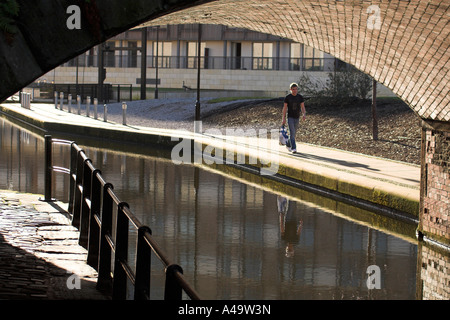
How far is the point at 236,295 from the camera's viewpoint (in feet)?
28.0

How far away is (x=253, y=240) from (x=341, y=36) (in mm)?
3269

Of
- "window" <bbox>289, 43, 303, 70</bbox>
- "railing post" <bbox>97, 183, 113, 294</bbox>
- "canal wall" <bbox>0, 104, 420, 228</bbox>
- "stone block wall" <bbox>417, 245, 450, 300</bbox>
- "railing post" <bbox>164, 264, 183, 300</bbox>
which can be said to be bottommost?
"stone block wall" <bbox>417, 245, 450, 300</bbox>

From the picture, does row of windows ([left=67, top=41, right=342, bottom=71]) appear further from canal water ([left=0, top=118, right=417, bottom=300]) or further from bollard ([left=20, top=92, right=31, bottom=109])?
canal water ([left=0, top=118, right=417, bottom=300])

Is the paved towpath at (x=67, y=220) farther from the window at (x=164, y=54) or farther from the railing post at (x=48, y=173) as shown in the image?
the window at (x=164, y=54)

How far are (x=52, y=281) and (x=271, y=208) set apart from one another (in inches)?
278

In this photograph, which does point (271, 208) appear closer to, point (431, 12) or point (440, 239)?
point (440, 239)

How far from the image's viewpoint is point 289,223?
12898 mm

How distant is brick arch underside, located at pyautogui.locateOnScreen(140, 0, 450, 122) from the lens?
9844 mm

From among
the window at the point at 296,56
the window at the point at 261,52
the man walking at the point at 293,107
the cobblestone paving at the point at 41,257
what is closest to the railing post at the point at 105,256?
the cobblestone paving at the point at 41,257

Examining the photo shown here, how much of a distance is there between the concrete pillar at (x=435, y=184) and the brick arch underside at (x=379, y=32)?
243 millimetres

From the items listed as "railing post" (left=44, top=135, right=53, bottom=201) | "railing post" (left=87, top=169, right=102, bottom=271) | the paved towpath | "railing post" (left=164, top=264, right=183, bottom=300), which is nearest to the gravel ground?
the paved towpath

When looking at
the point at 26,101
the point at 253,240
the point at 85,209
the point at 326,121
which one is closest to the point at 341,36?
the point at 253,240
